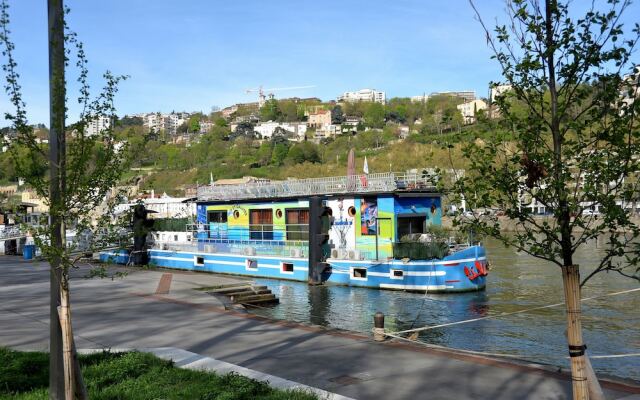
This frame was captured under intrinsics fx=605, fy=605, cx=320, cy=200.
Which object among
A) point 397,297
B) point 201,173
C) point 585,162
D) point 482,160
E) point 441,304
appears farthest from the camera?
point 201,173

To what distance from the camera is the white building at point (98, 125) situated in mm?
7855

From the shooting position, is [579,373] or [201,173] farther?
[201,173]

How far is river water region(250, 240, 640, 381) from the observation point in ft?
54.1

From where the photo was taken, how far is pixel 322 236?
29.7 m

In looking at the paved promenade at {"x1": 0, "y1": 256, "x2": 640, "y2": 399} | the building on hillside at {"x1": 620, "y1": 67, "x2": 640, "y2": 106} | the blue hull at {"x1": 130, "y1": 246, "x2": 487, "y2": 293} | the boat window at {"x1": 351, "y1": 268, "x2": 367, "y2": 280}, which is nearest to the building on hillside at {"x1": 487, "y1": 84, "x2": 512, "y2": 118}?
the building on hillside at {"x1": 620, "y1": 67, "x2": 640, "y2": 106}

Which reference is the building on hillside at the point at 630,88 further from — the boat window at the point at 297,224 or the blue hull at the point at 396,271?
the boat window at the point at 297,224

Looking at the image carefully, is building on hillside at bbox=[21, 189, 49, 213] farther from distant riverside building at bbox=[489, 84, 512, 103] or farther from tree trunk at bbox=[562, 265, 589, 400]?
tree trunk at bbox=[562, 265, 589, 400]

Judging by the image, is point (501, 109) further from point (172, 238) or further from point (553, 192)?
point (172, 238)

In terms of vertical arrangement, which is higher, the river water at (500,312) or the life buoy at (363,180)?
the life buoy at (363,180)

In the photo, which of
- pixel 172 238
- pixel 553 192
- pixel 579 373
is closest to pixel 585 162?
pixel 553 192

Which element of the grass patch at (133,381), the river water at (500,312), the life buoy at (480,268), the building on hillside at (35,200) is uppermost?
the building on hillside at (35,200)

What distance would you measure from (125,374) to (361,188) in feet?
66.7

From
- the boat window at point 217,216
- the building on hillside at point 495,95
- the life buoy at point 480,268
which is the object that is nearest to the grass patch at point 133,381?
the building on hillside at point 495,95

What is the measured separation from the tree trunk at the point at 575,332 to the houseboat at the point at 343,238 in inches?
767
